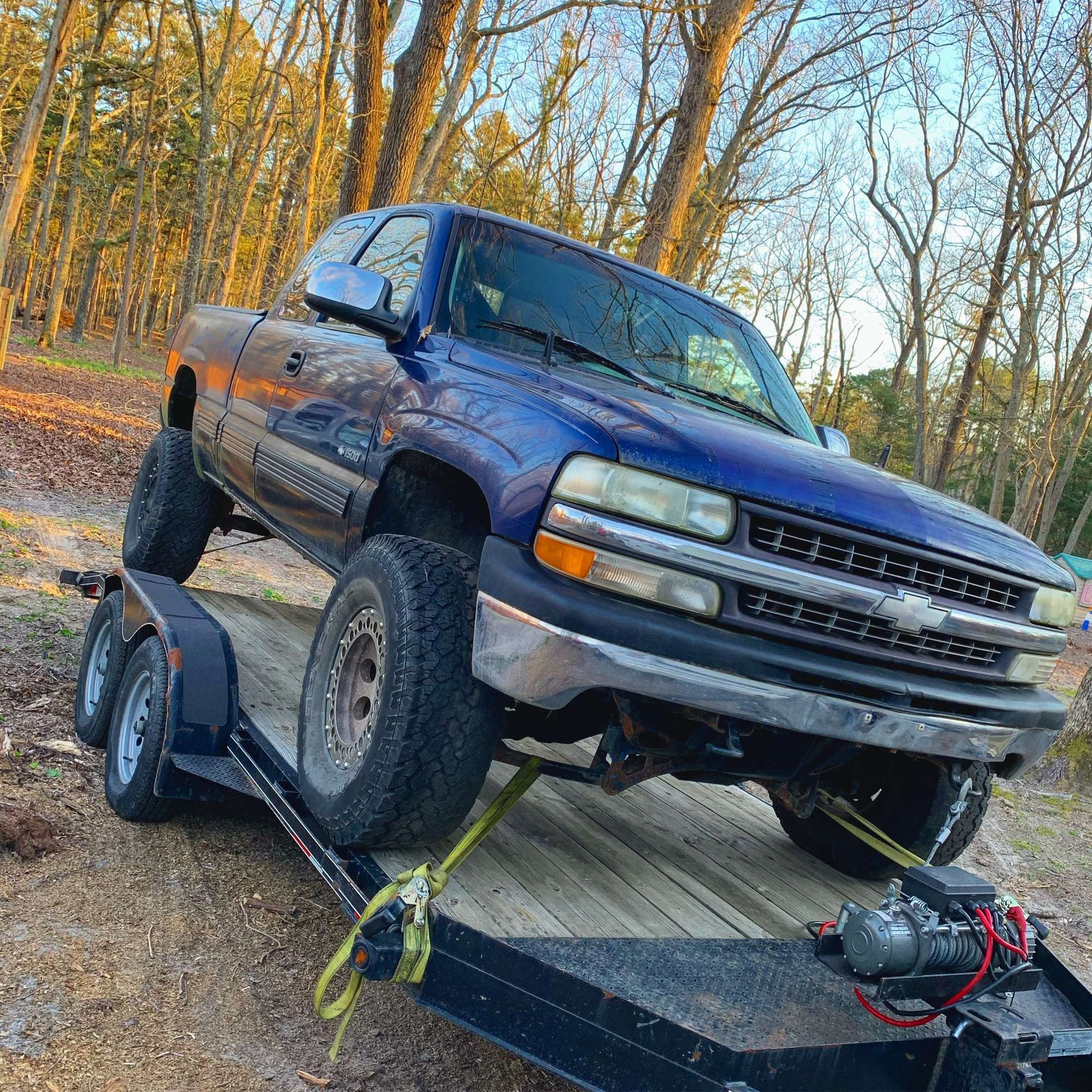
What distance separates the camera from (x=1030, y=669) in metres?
2.92

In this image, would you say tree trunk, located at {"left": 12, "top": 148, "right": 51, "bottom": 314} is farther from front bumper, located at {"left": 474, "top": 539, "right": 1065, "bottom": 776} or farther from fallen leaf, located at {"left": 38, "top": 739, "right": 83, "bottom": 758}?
front bumper, located at {"left": 474, "top": 539, "right": 1065, "bottom": 776}

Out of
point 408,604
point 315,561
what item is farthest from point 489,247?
point 408,604

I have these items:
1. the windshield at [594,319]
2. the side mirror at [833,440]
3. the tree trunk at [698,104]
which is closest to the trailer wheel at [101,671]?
the windshield at [594,319]

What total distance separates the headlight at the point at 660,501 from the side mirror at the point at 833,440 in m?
1.78

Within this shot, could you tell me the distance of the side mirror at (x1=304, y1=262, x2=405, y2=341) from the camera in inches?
136

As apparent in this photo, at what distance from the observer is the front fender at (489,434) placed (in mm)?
2545

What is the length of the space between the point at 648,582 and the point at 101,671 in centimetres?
317

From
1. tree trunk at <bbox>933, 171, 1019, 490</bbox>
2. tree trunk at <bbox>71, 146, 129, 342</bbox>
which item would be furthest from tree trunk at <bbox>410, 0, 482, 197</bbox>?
tree trunk at <bbox>71, 146, 129, 342</bbox>

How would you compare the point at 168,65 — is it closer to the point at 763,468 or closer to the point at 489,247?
the point at 489,247

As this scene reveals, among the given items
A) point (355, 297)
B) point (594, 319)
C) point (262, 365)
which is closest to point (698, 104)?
point (262, 365)

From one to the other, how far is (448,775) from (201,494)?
3522mm

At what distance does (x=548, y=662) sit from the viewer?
237cm

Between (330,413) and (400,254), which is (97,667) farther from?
(400,254)

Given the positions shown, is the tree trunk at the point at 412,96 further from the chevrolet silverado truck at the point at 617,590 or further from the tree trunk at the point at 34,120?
the chevrolet silverado truck at the point at 617,590
